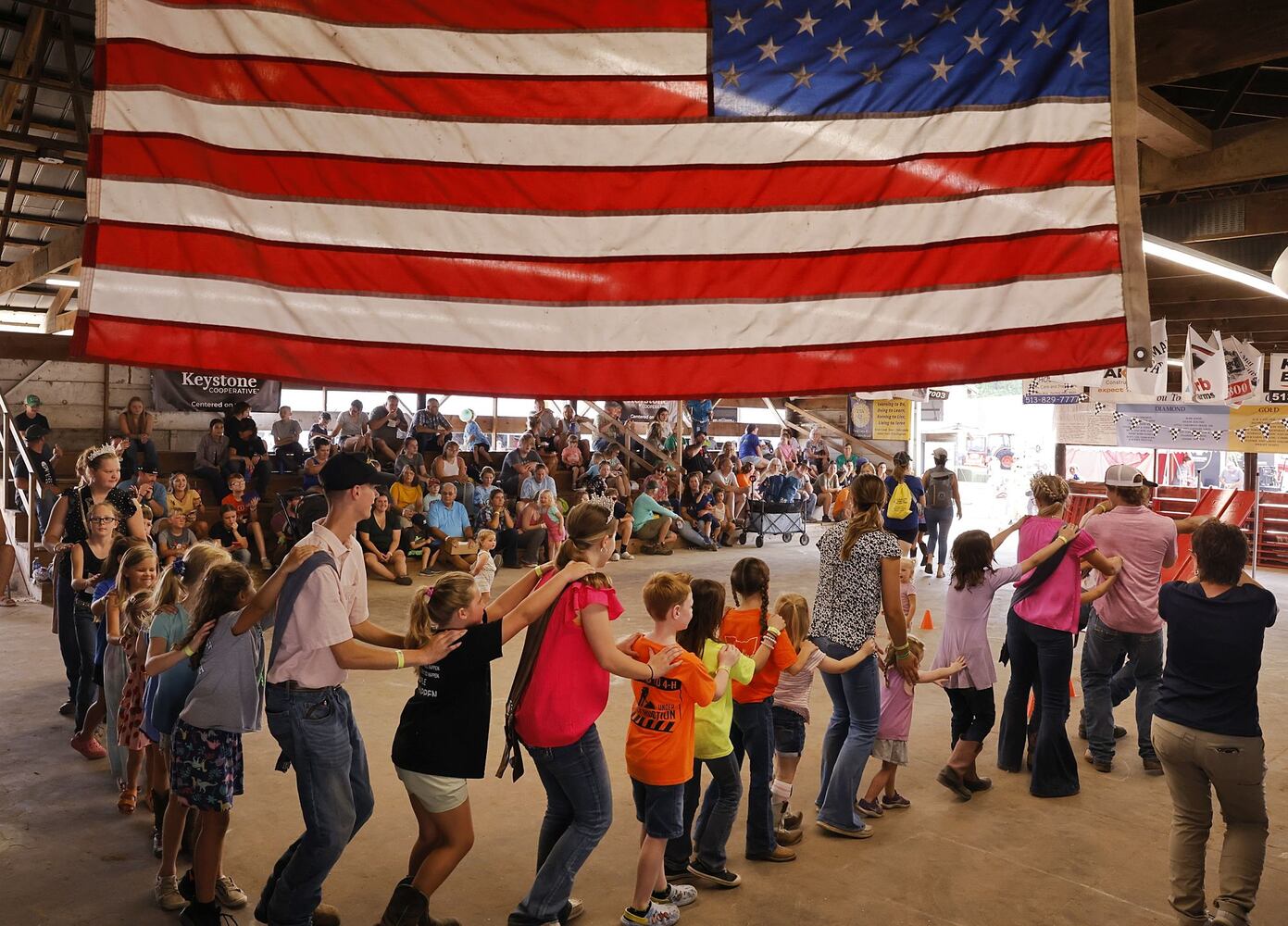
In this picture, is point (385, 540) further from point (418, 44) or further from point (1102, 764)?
point (418, 44)

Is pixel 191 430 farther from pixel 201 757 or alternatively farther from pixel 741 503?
pixel 201 757

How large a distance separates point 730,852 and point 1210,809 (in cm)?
229

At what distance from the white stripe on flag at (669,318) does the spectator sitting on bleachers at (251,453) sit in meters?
12.4

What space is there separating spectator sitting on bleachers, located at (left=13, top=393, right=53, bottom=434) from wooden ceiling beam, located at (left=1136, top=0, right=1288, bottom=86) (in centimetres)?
1433

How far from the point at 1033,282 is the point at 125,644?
4.75 metres

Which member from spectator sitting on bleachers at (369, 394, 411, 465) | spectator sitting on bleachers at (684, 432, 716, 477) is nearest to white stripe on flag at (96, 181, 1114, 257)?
spectator sitting on bleachers at (369, 394, 411, 465)

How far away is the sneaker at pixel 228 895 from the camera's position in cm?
436

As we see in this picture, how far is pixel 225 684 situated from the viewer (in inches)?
158

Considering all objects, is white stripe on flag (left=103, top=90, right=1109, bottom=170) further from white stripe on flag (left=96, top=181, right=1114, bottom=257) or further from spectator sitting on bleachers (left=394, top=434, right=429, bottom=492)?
spectator sitting on bleachers (left=394, top=434, right=429, bottom=492)

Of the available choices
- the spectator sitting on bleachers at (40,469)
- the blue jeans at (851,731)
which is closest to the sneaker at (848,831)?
the blue jeans at (851,731)

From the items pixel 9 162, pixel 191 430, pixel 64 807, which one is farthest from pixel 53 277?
pixel 64 807

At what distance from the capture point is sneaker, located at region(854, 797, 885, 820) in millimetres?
5555

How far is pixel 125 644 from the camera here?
505 centimetres

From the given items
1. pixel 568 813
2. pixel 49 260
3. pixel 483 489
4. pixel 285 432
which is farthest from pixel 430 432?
pixel 568 813
